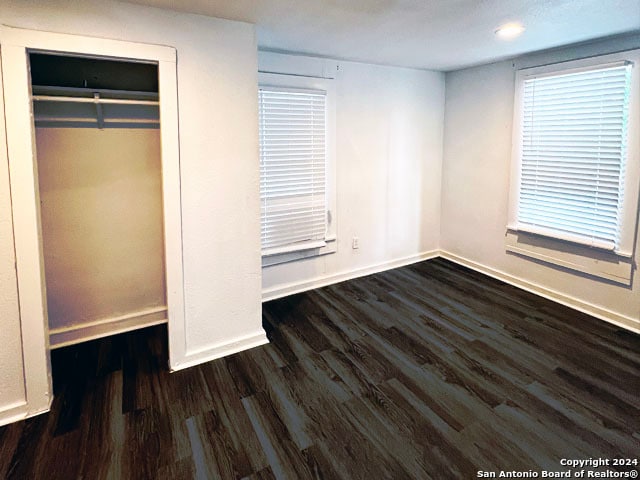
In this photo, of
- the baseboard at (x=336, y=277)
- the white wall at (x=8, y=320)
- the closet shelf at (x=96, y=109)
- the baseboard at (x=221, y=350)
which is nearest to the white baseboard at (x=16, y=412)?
the white wall at (x=8, y=320)

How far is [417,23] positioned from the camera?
8.61 ft

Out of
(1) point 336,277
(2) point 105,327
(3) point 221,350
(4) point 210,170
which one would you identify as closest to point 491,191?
(1) point 336,277

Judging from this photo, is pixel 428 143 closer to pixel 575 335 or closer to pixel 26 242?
pixel 575 335

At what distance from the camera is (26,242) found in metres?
2.11

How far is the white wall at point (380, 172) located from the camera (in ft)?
12.9

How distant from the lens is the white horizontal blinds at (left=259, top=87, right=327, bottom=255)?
11.4 feet

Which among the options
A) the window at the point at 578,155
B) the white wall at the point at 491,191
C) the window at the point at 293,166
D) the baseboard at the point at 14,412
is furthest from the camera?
the window at the point at 293,166

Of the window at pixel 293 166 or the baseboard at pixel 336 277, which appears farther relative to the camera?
the baseboard at pixel 336 277

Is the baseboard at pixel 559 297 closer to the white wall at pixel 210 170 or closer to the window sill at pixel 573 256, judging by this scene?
the window sill at pixel 573 256

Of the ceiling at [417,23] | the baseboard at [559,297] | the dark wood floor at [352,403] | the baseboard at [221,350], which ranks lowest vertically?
the dark wood floor at [352,403]

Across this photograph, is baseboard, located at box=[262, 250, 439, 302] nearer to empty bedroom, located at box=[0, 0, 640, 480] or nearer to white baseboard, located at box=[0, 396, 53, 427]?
empty bedroom, located at box=[0, 0, 640, 480]

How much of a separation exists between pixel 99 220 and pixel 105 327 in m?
0.85

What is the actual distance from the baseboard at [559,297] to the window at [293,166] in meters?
1.89

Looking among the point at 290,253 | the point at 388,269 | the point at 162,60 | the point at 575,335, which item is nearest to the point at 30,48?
the point at 162,60
